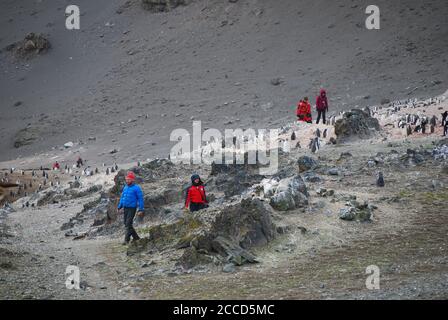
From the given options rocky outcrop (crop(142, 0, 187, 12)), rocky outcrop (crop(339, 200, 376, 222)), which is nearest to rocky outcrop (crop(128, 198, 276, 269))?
rocky outcrop (crop(339, 200, 376, 222))

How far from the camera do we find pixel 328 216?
1217 centimetres

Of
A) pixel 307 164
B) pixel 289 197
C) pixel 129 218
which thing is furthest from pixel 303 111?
pixel 129 218

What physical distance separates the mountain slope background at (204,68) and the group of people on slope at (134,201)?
797 inches

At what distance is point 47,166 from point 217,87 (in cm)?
1482

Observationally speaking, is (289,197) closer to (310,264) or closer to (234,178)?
(310,264)

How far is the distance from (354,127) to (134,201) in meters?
11.1

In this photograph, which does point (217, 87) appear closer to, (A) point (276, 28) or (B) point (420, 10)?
(A) point (276, 28)

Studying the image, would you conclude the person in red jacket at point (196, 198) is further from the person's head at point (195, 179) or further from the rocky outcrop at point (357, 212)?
the rocky outcrop at point (357, 212)

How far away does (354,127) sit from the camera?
69.1 feet

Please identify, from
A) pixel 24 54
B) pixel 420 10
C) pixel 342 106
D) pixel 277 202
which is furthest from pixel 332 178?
pixel 24 54

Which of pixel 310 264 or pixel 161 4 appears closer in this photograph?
pixel 310 264

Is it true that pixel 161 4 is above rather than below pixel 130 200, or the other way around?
above

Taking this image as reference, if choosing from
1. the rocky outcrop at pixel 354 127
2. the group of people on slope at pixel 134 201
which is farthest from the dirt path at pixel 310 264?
the rocky outcrop at pixel 354 127

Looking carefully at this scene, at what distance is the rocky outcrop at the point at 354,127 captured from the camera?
826 inches
